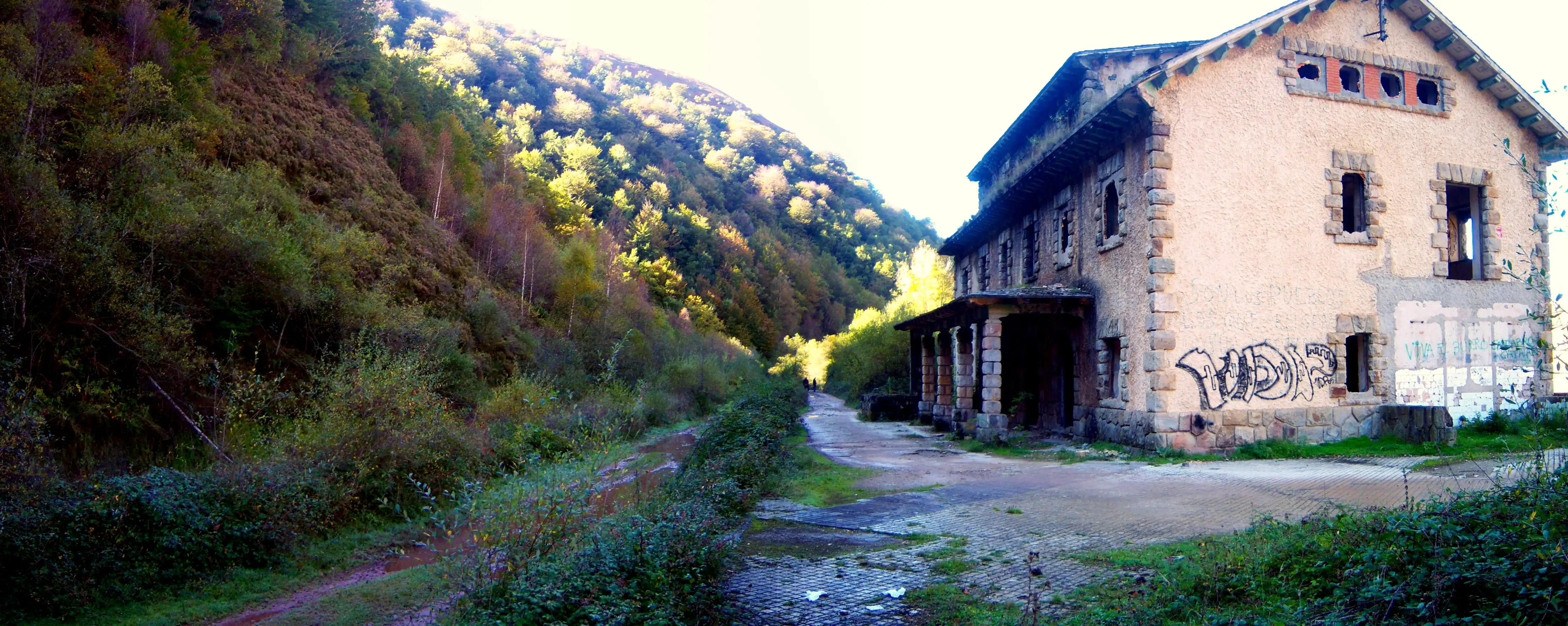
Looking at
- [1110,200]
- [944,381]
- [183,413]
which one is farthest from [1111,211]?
[183,413]

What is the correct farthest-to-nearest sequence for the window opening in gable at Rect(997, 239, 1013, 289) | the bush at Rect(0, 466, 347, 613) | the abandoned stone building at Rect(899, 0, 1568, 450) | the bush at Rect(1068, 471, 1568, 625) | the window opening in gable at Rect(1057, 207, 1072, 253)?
the window opening in gable at Rect(997, 239, 1013, 289) < the window opening in gable at Rect(1057, 207, 1072, 253) < the abandoned stone building at Rect(899, 0, 1568, 450) < the bush at Rect(0, 466, 347, 613) < the bush at Rect(1068, 471, 1568, 625)

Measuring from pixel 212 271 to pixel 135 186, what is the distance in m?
1.41

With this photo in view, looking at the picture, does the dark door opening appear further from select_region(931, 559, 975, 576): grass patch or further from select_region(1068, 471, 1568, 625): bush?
select_region(1068, 471, 1568, 625): bush

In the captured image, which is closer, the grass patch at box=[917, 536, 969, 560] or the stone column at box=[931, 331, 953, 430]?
the grass patch at box=[917, 536, 969, 560]

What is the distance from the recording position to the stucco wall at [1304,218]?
47.4 ft

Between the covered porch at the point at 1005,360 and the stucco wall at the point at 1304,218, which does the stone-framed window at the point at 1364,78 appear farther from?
the covered porch at the point at 1005,360

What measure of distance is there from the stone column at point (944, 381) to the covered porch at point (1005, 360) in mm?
27

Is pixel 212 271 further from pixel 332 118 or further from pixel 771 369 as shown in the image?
pixel 771 369

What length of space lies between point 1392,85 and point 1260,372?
6.60 meters

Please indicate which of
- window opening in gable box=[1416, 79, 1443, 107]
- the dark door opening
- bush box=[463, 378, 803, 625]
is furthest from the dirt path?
window opening in gable box=[1416, 79, 1443, 107]

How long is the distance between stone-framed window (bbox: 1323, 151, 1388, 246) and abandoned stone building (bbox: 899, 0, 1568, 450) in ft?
0.14

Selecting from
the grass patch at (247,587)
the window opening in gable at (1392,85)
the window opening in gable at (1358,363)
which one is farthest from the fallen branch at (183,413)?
the window opening in gable at (1392,85)

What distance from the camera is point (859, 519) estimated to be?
832 centimetres

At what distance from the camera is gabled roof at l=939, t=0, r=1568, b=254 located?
47.3 ft
